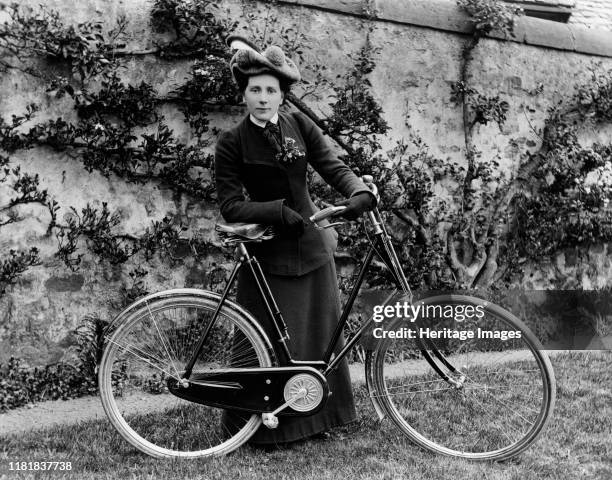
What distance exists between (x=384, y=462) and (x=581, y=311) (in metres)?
3.52

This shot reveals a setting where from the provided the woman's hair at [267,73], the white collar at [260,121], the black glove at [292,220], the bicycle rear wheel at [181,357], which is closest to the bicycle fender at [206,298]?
the bicycle rear wheel at [181,357]

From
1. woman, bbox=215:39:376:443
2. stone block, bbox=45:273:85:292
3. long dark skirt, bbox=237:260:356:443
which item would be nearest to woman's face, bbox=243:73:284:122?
woman, bbox=215:39:376:443

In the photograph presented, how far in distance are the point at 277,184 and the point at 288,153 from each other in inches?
6.4

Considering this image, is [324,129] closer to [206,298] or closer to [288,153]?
[288,153]

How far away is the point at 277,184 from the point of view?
3258 millimetres

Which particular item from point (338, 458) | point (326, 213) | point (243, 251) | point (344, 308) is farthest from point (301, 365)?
point (326, 213)

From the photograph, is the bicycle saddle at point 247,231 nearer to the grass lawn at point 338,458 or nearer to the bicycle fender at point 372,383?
the bicycle fender at point 372,383

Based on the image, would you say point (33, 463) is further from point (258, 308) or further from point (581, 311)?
point (581, 311)

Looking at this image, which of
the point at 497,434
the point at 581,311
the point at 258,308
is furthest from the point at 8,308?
the point at 581,311

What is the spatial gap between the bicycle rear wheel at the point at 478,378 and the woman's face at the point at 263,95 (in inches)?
43.8

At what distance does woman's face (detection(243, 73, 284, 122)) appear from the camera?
310cm

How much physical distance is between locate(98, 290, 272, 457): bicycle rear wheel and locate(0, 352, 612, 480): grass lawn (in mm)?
121

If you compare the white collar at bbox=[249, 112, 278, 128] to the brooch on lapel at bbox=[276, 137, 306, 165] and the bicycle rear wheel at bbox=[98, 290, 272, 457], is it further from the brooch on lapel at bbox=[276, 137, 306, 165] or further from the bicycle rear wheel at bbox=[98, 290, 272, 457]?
the bicycle rear wheel at bbox=[98, 290, 272, 457]

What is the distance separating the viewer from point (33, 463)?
3160 millimetres
